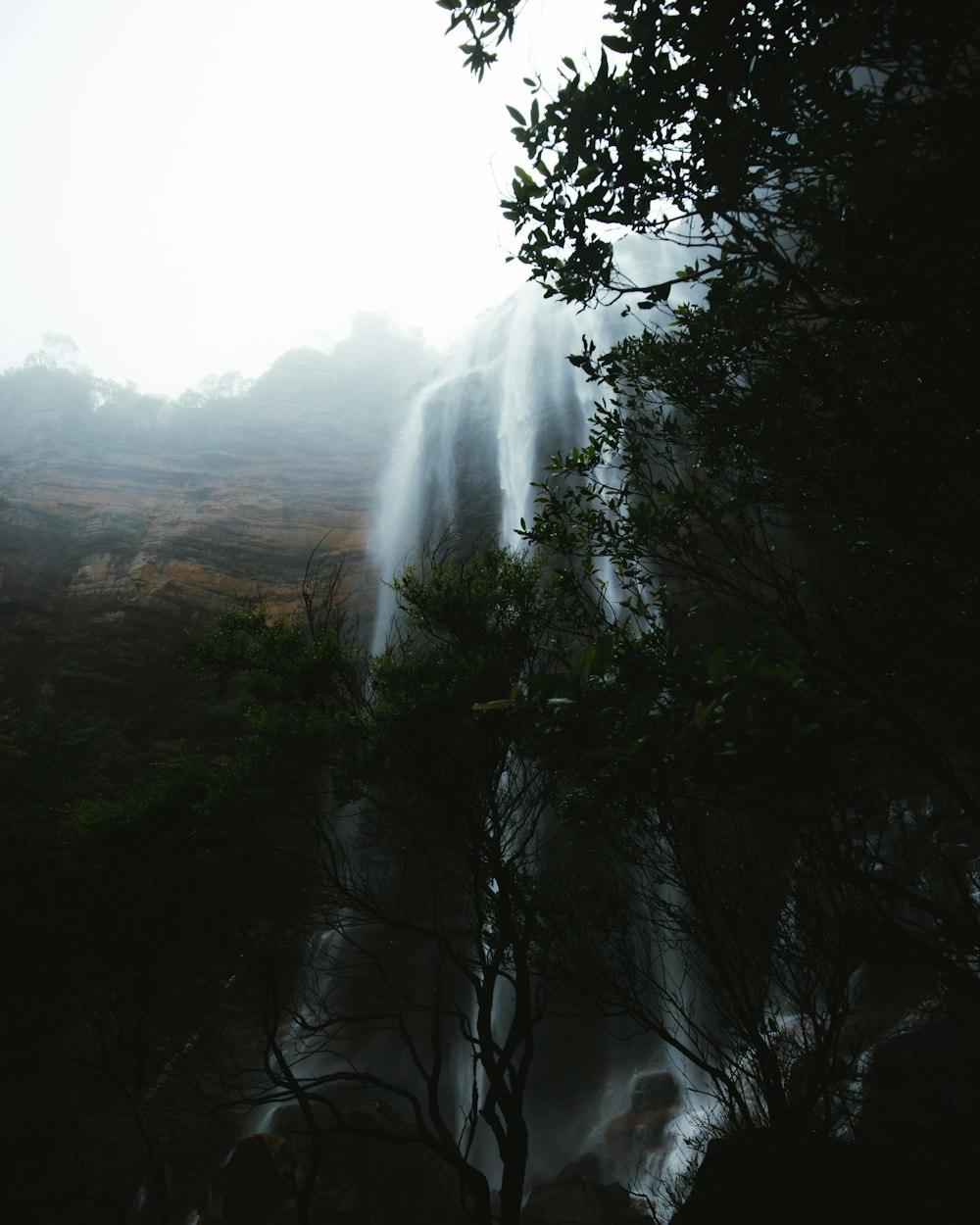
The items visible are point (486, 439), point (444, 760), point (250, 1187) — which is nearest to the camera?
point (444, 760)

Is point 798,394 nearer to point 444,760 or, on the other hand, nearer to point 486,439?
point 444,760

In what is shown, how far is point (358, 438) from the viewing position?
35.2m

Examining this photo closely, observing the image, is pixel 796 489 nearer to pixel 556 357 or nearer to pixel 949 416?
pixel 949 416

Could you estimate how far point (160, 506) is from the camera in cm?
2439

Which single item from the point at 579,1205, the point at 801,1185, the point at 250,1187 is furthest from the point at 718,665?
the point at 250,1187

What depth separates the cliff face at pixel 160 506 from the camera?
18953 mm

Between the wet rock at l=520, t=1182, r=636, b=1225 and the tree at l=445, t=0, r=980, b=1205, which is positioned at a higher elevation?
the tree at l=445, t=0, r=980, b=1205

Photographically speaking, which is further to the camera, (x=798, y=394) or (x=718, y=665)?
(x=798, y=394)

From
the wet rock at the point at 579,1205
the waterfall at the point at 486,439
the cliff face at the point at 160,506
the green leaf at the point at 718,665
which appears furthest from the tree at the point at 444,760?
the waterfall at the point at 486,439

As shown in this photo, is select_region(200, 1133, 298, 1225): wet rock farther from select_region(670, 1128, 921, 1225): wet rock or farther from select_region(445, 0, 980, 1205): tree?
select_region(445, 0, 980, 1205): tree

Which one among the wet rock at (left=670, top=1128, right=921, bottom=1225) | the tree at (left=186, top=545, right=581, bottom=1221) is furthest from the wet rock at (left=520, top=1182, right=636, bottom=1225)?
the tree at (left=186, top=545, right=581, bottom=1221)

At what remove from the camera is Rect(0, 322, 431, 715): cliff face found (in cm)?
1895

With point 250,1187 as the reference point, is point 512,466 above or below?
above

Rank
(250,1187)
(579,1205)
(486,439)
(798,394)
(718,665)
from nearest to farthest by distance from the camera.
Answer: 1. (718,665)
2. (798,394)
3. (579,1205)
4. (250,1187)
5. (486,439)
